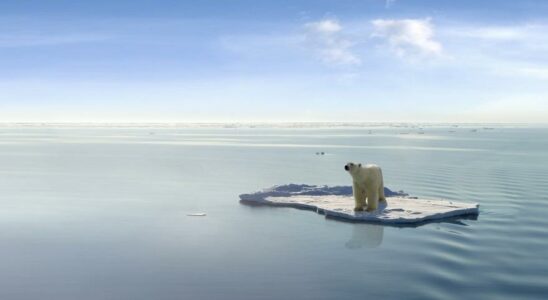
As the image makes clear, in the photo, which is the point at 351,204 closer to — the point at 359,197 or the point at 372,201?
the point at 359,197

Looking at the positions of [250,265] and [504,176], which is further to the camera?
[504,176]

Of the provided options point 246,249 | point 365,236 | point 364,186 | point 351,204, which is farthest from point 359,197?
point 246,249

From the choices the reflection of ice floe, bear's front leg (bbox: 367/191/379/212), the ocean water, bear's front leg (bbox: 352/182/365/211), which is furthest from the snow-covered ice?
the reflection of ice floe

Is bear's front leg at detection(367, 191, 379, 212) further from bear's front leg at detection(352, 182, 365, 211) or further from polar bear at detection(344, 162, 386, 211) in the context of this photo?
bear's front leg at detection(352, 182, 365, 211)

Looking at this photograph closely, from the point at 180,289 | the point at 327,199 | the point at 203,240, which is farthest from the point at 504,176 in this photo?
the point at 180,289

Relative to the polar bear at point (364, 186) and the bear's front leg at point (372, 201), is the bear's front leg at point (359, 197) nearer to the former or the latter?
the polar bear at point (364, 186)

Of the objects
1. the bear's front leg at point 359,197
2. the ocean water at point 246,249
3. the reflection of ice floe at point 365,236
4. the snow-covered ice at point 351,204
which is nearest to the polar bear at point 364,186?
the bear's front leg at point 359,197

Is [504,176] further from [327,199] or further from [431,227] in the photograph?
[431,227]
